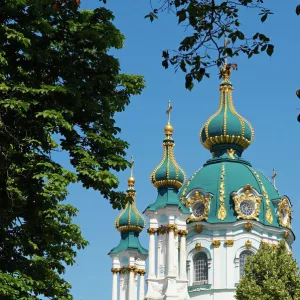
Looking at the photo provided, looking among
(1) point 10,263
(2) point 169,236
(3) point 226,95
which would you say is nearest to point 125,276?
(2) point 169,236

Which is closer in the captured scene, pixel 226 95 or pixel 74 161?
pixel 74 161

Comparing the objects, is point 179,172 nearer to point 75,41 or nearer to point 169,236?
point 169,236

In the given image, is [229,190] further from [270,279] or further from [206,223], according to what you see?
[270,279]

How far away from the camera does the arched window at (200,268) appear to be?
4266cm

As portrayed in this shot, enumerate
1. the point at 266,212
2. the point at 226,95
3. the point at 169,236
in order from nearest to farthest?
the point at 169,236 → the point at 266,212 → the point at 226,95

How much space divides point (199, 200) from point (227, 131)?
448 centimetres

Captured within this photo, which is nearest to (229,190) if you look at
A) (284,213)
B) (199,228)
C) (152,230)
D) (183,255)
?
(199,228)

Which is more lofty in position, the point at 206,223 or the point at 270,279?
the point at 206,223

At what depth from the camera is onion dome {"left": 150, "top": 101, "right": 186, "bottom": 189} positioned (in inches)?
1657

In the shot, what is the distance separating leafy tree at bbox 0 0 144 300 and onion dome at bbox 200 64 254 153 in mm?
31345

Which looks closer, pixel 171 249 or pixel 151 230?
pixel 171 249

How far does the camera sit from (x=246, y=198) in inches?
1677

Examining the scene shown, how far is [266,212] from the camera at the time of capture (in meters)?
43.2

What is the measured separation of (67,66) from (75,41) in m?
0.45
